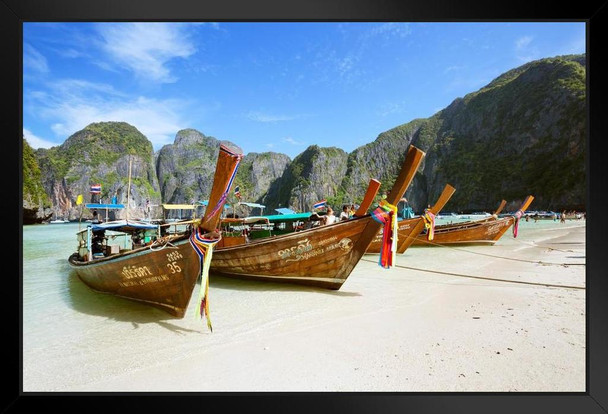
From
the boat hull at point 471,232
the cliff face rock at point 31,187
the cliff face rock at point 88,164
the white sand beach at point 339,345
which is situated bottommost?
the white sand beach at point 339,345

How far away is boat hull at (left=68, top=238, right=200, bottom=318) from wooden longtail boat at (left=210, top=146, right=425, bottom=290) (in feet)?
5.41

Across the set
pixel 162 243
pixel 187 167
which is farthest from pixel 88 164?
pixel 162 243

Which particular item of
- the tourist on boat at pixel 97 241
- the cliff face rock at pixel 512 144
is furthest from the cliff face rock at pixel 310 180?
the tourist on boat at pixel 97 241

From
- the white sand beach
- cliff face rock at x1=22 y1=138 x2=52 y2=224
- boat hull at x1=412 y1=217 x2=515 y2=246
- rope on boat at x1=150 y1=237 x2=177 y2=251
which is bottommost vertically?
the white sand beach

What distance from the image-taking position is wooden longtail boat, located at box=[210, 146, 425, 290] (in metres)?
3.91

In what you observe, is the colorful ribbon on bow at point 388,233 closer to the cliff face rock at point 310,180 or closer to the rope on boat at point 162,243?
the rope on boat at point 162,243

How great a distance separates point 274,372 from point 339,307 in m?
1.58

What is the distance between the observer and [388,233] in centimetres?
340

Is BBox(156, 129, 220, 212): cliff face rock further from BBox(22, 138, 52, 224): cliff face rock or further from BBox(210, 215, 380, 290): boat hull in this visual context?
BBox(210, 215, 380, 290): boat hull

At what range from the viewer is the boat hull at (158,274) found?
9.68 feet

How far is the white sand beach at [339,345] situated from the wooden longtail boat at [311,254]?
332 mm

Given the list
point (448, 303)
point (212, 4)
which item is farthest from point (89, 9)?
point (448, 303)

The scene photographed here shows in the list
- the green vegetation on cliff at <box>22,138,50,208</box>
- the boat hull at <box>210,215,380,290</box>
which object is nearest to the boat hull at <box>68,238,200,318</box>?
the green vegetation on cliff at <box>22,138,50,208</box>

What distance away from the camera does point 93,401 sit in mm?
1589
